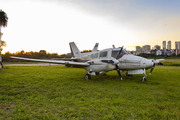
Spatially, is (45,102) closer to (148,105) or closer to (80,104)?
(80,104)

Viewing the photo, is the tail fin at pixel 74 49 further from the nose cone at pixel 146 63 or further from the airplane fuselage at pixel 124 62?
the nose cone at pixel 146 63

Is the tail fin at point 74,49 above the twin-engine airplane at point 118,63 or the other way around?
above

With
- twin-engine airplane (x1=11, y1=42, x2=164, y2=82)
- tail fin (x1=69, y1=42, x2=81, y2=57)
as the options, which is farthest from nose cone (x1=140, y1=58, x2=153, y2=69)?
tail fin (x1=69, y1=42, x2=81, y2=57)

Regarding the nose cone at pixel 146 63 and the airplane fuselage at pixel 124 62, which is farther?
the airplane fuselage at pixel 124 62

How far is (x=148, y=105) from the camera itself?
4477mm

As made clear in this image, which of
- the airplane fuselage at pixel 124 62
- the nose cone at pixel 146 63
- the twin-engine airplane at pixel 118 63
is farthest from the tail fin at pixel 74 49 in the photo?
the nose cone at pixel 146 63

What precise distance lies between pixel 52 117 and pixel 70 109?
2.44 feet

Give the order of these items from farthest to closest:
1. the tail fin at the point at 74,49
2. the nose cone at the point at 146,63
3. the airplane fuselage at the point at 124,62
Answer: the tail fin at the point at 74,49, the airplane fuselage at the point at 124,62, the nose cone at the point at 146,63

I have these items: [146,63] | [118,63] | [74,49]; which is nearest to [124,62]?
[118,63]

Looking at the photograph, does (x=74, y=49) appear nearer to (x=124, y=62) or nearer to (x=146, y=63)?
(x=124, y=62)

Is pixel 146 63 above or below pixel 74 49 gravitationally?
below

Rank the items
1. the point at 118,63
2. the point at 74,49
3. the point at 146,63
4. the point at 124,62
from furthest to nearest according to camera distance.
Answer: the point at 74,49
the point at 124,62
the point at 118,63
the point at 146,63

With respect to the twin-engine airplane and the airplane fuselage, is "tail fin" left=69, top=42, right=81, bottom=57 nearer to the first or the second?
the twin-engine airplane

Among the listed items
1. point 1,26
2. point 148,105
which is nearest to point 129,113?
point 148,105
